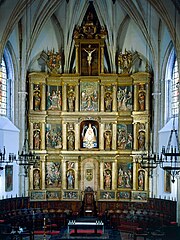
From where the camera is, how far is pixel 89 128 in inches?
Answer: 1448

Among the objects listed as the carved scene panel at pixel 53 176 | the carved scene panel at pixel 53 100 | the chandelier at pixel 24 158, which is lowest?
the carved scene panel at pixel 53 176

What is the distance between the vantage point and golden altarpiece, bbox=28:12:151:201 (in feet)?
119

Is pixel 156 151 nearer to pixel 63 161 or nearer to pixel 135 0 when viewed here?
pixel 63 161

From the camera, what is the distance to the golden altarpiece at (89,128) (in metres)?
36.2

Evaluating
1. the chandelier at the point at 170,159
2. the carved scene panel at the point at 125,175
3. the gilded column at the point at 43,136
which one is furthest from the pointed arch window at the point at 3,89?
the chandelier at the point at 170,159

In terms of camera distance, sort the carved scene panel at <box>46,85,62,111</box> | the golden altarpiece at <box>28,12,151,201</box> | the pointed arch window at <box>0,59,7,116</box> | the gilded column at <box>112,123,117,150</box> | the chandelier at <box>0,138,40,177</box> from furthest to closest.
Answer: the carved scene panel at <box>46,85,62,111</box>
the gilded column at <box>112,123,117,150</box>
the golden altarpiece at <box>28,12,151,201</box>
the pointed arch window at <box>0,59,7,116</box>
the chandelier at <box>0,138,40,177</box>

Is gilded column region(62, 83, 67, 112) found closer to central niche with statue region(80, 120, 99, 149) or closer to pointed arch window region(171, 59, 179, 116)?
central niche with statue region(80, 120, 99, 149)

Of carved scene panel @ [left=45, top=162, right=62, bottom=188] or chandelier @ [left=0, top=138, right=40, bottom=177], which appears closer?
chandelier @ [left=0, top=138, right=40, bottom=177]

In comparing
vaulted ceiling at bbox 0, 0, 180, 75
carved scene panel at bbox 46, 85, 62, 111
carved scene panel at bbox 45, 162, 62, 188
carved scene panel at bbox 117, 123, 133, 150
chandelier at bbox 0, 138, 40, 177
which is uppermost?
vaulted ceiling at bbox 0, 0, 180, 75

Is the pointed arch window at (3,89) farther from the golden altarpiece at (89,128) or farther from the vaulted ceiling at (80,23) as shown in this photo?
the golden altarpiece at (89,128)

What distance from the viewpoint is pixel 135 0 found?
34.3 m

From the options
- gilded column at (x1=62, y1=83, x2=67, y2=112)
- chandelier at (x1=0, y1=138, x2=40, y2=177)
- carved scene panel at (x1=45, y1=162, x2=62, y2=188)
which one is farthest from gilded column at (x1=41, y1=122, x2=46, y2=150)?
gilded column at (x1=62, y1=83, x2=67, y2=112)

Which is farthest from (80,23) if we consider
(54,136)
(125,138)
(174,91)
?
(125,138)

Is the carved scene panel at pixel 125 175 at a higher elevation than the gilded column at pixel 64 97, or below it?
below
